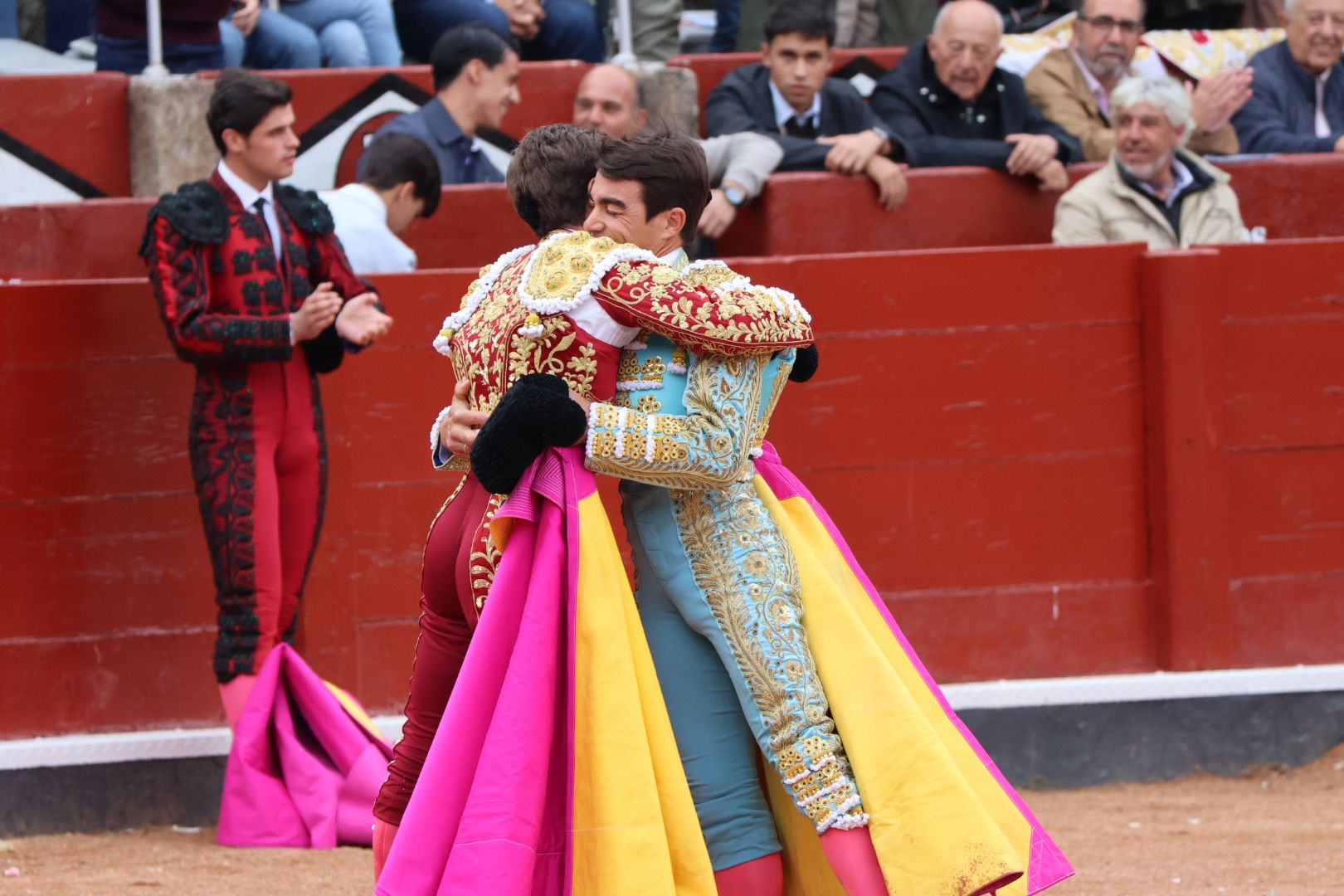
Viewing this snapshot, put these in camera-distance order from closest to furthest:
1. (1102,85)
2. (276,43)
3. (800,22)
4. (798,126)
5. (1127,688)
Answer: (1127,688) < (800,22) < (798,126) < (1102,85) < (276,43)

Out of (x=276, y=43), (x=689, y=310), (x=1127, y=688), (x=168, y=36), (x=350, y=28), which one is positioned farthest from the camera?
(x=350, y=28)

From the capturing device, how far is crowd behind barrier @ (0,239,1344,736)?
5.24 m

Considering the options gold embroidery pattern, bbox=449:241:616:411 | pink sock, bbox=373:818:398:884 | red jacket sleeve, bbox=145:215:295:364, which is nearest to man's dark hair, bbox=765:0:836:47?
red jacket sleeve, bbox=145:215:295:364

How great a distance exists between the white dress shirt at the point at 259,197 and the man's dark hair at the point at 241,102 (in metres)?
0.07

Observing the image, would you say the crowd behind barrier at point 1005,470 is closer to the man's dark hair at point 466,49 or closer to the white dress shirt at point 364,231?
the white dress shirt at point 364,231

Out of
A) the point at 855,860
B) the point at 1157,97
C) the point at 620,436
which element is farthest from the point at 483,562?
the point at 1157,97

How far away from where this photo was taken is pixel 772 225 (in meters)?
5.92

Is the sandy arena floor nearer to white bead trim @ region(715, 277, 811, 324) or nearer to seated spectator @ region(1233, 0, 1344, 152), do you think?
white bead trim @ region(715, 277, 811, 324)

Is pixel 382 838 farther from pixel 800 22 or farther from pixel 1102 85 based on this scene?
pixel 1102 85

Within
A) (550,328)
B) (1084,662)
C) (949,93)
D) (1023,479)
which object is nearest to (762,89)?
(949,93)

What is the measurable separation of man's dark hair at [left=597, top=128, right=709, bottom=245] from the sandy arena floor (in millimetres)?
1944

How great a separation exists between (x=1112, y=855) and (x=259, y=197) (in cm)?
261

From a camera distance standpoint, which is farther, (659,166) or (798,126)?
(798,126)

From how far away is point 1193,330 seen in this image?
5.58 metres
